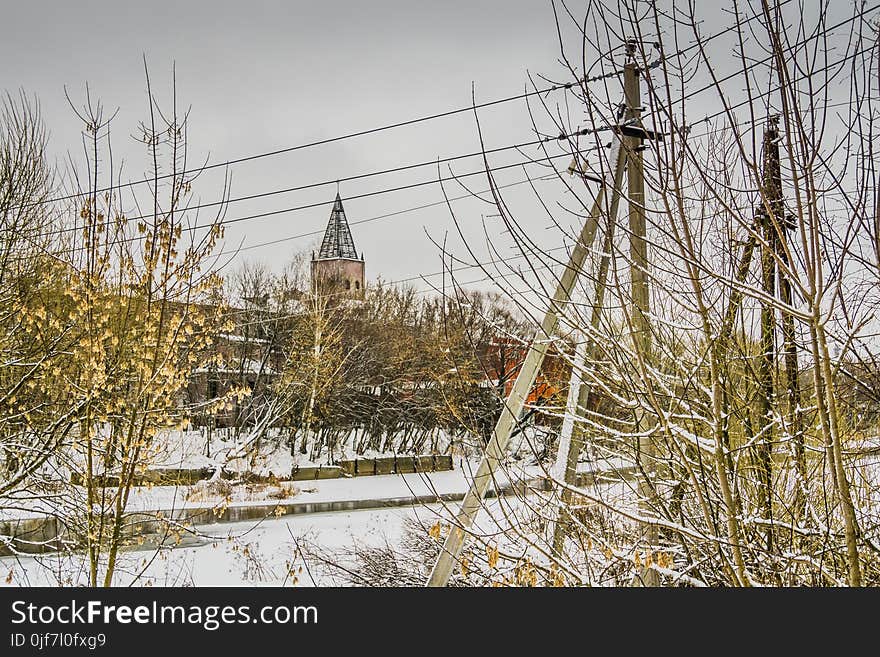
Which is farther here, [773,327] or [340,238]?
[340,238]

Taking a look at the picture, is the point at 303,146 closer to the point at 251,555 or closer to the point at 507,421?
the point at 507,421

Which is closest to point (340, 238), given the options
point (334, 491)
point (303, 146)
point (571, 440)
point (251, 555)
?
point (334, 491)

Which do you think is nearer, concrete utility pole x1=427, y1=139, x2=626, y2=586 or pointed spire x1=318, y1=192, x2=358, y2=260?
concrete utility pole x1=427, y1=139, x2=626, y2=586

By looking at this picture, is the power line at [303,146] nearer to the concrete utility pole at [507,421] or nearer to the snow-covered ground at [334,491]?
the concrete utility pole at [507,421]

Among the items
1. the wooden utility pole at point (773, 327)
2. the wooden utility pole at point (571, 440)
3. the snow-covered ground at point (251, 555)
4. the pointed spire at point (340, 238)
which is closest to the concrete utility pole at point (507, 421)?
the wooden utility pole at point (571, 440)

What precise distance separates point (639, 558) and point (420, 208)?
6450mm

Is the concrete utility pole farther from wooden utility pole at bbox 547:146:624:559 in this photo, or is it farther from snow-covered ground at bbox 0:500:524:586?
snow-covered ground at bbox 0:500:524:586

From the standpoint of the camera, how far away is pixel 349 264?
46812 millimetres

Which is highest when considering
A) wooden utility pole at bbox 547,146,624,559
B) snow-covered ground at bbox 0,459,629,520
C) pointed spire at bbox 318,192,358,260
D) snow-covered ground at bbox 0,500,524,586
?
pointed spire at bbox 318,192,358,260

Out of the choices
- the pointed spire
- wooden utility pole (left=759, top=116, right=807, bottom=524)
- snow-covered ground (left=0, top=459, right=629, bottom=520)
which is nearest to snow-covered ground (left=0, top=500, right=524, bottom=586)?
snow-covered ground (left=0, top=459, right=629, bottom=520)

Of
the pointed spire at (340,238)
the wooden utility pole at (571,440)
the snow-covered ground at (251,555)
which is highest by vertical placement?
the pointed spire at (340,238)

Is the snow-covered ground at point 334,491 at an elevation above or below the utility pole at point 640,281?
above

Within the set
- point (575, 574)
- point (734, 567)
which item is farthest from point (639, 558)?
point (734, 567)

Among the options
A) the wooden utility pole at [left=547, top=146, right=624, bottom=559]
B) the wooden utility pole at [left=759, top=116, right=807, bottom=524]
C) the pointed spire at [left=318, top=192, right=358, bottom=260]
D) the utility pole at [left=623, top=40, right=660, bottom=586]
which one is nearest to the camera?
the wooden utility pole at [left=759, top=116, right=807, bottom=524]
